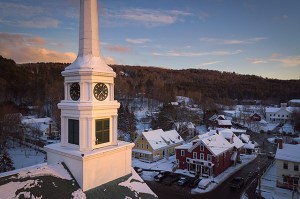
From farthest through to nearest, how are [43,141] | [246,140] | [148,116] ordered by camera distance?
1. [148,116]
2. [43,141]
3. [246,140]

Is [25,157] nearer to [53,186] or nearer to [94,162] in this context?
[94,162]

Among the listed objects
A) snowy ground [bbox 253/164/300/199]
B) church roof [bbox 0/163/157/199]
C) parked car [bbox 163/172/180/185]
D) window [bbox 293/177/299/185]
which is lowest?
parked car [bbox 163/172/180/185]

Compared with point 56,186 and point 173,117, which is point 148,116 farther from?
point 56,186

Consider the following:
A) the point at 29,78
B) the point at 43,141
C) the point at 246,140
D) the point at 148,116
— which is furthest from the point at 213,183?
the point at 29,78

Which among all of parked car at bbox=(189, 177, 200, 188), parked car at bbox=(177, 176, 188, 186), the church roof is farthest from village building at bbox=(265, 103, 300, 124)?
the church roof

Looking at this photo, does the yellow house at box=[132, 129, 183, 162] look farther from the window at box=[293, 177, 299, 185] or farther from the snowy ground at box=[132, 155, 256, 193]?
the window at box=[293, 177, 299, 185]
